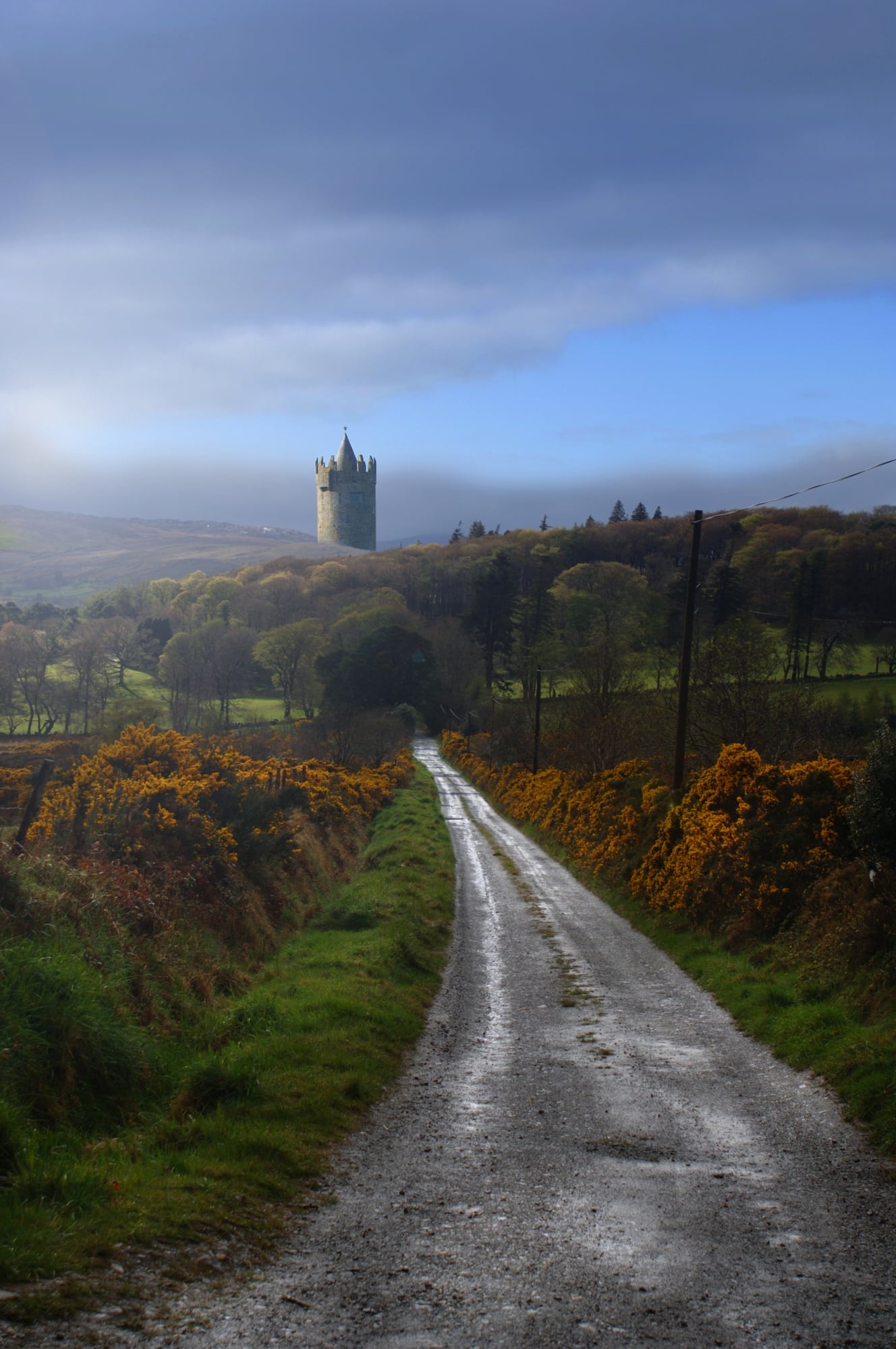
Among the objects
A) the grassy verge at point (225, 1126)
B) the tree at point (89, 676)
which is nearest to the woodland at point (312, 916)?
the grassy verge at point (225, 1126)

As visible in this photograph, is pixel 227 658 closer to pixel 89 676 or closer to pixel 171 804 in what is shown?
pixel 89 676

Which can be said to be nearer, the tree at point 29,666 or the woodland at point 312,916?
the woodland at point 312,916

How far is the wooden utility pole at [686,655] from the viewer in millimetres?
21531

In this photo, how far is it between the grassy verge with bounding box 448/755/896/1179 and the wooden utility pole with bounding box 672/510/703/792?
21.1 feet

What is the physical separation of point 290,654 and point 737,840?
263 feet

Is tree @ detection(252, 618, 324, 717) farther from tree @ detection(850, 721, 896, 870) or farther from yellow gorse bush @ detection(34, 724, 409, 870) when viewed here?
tree @ detection(850, 721, 896, 870)

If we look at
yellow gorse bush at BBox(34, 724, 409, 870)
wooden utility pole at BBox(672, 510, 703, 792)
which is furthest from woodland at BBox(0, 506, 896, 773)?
yellow gorse bush at BBox(34, 724, 409, 870)

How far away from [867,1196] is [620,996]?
7.01 m

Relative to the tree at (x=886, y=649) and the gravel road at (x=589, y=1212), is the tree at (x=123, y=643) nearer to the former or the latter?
the tree at (x=886, y=649)

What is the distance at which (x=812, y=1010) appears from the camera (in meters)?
10.1

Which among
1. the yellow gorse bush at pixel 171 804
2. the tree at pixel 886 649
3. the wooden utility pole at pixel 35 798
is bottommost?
the yellow gorse bush at pixel 171 804

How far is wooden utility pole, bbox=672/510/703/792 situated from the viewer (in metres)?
21.5

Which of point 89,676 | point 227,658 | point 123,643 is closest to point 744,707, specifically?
point 89,676

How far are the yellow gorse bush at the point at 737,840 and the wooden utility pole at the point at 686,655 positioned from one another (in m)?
1.01
